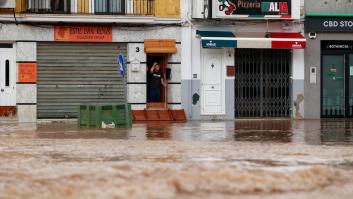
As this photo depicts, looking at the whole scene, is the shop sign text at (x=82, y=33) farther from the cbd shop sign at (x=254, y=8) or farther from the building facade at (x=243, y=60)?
the cbd shop sign at (x=254, y=8)

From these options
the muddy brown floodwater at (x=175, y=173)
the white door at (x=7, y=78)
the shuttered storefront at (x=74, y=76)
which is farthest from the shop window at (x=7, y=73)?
the muddy brown floodwater at (x=175, y=173)

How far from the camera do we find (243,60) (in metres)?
27.4

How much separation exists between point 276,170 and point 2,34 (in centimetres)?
1935

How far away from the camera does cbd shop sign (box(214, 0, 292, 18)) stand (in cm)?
2638

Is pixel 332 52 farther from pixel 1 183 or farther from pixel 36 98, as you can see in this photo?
pixel 1 183

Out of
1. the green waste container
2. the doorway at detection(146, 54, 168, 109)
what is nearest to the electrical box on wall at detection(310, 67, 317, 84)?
the doorway at detection(146, 54, 168, 109)

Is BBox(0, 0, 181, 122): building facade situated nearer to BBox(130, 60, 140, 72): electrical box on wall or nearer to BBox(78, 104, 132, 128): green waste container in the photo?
BBox(130, 60, 140, 72): electrical box on wall

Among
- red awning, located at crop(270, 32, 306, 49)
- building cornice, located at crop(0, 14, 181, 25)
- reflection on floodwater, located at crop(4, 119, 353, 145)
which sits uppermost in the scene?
building cornice, located at crop(0, 14, 181, 25)

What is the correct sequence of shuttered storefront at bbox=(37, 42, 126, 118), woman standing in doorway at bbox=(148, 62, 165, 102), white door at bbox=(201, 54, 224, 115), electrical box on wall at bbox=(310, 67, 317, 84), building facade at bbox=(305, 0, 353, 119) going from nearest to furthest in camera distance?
shuttered storefront at bbox=(37, 42, 126, 118), woman standing in doorway at bbox=(148, 62, 165, 102), white door at bbox=(201, 54, 224, 115), building facade at bbox=(305, 0, 353, 119), electrical box on wall at bbox=(310, 67, 317, 84)

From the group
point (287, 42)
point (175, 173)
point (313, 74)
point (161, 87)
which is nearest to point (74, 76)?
point (161, 87)

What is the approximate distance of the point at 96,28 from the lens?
86.4 feet

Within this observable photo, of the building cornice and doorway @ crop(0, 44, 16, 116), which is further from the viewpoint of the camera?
doorway @ crop(0, 44, 16, 116)

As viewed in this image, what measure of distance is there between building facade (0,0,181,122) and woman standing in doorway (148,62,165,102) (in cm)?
30

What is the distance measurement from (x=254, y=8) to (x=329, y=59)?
3.62 meters
